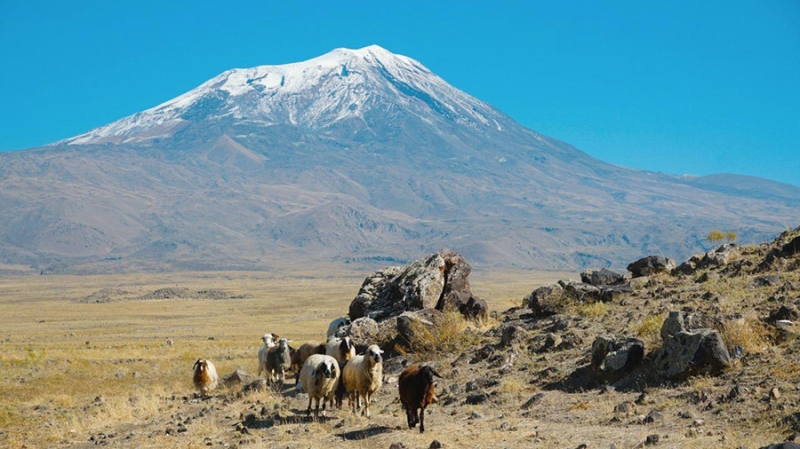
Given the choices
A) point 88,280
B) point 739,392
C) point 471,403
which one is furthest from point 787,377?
Result: point 88,280

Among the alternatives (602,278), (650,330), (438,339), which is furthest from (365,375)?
(602,278)

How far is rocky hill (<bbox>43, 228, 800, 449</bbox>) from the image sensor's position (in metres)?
11.5

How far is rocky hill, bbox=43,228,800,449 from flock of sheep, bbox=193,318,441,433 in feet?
1.45

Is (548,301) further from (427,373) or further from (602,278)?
(427,373)

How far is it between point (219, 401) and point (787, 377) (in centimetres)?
1309

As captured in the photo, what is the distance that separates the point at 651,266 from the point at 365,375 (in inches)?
533

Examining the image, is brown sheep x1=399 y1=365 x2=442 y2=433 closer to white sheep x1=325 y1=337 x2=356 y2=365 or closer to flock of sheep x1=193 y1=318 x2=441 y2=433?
flock of sheep x1=193 y1=318 x2=441 y2=433

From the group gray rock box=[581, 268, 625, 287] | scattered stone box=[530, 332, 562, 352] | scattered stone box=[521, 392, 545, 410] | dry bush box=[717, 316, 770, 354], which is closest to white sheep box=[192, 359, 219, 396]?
scattered stone box=[530, 332, 562, 352]

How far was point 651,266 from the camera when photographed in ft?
80.5

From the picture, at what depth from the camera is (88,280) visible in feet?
643

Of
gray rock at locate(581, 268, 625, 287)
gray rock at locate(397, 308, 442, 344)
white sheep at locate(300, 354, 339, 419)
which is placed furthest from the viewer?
gray rock at locate(581, 268, 625, 287)

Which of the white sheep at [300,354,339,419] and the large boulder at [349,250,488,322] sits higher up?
the large boulder at [349,250,488,322]

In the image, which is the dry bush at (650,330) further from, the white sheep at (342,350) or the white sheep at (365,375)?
the white sheep at (342,350)

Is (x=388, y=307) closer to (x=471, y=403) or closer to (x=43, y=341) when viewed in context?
(x=471, y=403)
